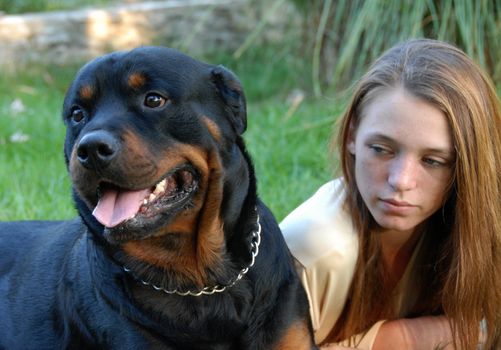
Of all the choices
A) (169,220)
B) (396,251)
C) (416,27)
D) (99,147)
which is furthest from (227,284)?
(416,27)

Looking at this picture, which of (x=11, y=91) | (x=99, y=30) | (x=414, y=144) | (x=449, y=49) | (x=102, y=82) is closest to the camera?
(x=102, y=82)

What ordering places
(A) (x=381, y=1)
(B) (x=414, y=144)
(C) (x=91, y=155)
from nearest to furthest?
(C) (x=91, y=155) < (B) (x=414, y=144) < (A) (x=381, y=1)

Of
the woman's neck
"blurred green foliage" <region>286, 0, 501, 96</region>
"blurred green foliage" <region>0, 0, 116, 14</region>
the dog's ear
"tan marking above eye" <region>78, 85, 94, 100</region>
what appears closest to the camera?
"tan marking above eye" <region>78, 85, 94, 100</region>

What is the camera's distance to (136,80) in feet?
9.70

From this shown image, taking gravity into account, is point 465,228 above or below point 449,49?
below

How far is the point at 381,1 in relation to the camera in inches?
248

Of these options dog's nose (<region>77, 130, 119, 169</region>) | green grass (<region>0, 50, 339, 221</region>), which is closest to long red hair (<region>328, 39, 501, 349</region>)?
green grass (<region>0, 50, 339, 221</region>)

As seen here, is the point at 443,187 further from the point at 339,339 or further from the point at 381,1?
the point at 381,1

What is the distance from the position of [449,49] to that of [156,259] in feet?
5.00

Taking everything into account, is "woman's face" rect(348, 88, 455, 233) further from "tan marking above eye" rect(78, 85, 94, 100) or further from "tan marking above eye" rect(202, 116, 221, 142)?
"tan marking above eye" rect(78, 85, 94, 100)

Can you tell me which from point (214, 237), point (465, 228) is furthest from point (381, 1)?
point (214, 237)

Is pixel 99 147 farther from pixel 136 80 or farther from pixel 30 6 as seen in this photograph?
pixel 30 6

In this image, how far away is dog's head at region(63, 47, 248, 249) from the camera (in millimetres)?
2828

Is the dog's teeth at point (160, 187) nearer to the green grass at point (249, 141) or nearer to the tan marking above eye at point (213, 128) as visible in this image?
the tan marking above eye at point (213, 128)
